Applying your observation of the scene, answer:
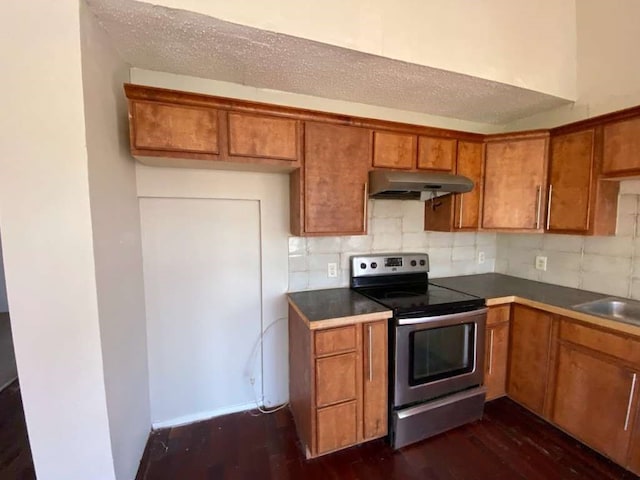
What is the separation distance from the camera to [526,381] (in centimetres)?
209

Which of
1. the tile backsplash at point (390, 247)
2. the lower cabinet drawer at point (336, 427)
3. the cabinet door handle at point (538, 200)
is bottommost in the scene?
the lower cabinet drawer at point (336, 427)

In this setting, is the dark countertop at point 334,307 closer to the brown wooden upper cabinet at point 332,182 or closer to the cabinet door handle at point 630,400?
the brown wooden upper cabinet at point 332,182

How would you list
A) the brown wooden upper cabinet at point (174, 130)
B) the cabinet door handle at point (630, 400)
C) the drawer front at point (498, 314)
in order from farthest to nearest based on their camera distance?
the drawer front at point (498, 314) → the cabinet door handle at point (630, 400) → the brown wooden upper cabinet at point (174, 130)

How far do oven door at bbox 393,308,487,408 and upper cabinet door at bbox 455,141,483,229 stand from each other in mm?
708

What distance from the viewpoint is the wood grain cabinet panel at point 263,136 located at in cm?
160

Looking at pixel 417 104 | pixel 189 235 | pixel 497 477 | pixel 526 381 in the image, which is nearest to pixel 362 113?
pixel 417 104

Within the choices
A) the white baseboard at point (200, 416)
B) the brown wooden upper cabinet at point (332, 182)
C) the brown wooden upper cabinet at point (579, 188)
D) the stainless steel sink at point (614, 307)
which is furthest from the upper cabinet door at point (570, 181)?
the white baseboard at point (200, 416)

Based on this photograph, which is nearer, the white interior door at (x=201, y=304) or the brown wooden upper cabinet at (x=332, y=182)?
the brown wooden upper cabinet at (x=332, y=182)

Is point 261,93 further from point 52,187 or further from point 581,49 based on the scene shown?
point 581,49

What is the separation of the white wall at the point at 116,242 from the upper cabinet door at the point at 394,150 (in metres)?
1.51

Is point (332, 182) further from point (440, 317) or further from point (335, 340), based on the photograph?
point (440, 317)

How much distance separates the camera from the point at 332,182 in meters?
1.85

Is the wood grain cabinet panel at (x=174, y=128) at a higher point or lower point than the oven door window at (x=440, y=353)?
higher

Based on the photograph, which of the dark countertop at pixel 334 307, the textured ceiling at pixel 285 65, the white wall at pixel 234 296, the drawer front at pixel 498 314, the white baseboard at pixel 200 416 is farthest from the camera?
the drawer front at pixel 498 314
